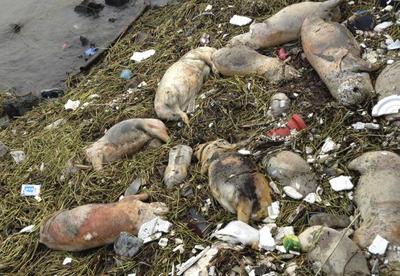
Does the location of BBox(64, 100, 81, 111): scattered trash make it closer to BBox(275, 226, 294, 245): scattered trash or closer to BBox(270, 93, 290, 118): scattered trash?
BBox(270, 93, 290, 118): scattered trash

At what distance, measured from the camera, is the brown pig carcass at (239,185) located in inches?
151

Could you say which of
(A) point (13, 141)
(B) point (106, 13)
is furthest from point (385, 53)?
(B) point (106, 13)

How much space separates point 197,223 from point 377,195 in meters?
1.37

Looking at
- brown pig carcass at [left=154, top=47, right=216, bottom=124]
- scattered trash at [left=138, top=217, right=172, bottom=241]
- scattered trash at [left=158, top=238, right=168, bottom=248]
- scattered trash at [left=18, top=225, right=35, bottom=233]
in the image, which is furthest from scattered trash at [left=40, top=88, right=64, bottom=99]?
scattered trash at [left=158, top=238, right=168, bottom=248]

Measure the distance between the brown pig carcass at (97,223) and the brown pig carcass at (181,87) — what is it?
116 centimetres

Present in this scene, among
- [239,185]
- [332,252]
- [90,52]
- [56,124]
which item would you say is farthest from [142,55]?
[332,252]

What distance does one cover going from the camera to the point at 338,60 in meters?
4.74

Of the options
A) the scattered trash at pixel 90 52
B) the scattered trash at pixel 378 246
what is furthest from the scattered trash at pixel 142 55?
the scattered trash at pixel 378 246

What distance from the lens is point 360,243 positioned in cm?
346

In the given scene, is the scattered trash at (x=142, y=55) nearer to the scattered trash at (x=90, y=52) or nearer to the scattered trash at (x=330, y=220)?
the scattered trash at (x=90, y=52)

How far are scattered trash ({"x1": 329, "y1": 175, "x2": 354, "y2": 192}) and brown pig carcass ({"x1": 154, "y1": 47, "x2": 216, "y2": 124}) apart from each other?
1.64m

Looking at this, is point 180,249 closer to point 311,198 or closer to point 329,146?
point 311,198

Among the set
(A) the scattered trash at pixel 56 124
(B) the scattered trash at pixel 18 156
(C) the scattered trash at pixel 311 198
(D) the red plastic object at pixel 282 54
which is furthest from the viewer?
(A) the scattered trash at pixel 56 124

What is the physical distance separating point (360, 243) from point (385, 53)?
2.31 meters
